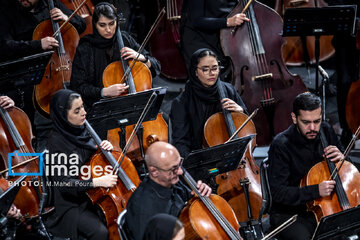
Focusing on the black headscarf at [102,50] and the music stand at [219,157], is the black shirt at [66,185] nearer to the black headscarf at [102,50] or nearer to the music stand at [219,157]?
the music stand at [219,157]

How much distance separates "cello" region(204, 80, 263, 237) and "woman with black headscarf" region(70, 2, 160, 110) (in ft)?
3.06

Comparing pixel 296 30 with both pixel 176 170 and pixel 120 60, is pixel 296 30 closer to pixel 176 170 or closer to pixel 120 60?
pixel 120 60

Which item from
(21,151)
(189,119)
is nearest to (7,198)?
(21,151)

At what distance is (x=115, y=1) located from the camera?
5469mm

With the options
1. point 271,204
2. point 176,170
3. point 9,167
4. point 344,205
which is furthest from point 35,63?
point 344,205

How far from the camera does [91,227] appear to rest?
11.0 ft

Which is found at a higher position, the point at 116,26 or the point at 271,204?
the point at 116,26

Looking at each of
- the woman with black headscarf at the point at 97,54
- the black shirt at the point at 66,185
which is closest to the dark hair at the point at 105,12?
the woman with black headscarf at the point at 97,54

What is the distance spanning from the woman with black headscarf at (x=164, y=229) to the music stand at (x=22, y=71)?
1813 millimetres

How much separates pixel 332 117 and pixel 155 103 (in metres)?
2.06

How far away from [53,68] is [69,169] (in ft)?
4.79

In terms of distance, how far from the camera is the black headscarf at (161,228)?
226 centimetres

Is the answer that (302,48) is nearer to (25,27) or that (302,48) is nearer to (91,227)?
(25,27)

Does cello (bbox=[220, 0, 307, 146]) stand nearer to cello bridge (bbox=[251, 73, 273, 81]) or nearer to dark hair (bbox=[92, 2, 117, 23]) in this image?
cello bridge (bbox=[251, 73, 273, 81])
